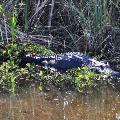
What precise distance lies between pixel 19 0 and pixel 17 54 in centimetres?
83

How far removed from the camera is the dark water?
3.21 metres

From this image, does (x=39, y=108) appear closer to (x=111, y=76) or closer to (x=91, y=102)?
(x=91, y=102)

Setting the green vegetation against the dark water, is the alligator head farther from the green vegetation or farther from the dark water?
the dark water

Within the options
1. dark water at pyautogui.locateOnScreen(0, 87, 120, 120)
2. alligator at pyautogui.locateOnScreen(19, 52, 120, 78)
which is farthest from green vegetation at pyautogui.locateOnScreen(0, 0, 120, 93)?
dark water at pyautogui.locateOnScreen(0, 87, 120, 120)

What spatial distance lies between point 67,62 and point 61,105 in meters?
0.90

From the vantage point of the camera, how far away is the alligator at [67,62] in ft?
13.7

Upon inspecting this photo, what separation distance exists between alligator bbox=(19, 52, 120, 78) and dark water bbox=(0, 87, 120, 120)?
421 mm

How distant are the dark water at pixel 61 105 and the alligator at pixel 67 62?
1.38 feet

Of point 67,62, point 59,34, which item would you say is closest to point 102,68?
point 67,62

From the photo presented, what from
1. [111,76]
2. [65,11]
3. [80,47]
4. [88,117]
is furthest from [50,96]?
[65,11]

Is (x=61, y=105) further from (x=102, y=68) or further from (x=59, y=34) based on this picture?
(x=59, y=34)

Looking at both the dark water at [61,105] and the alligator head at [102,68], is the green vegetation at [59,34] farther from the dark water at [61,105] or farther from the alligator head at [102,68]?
the dark water at [61,105]

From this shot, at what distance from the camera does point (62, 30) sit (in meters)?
4.79

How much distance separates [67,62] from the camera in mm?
4250
